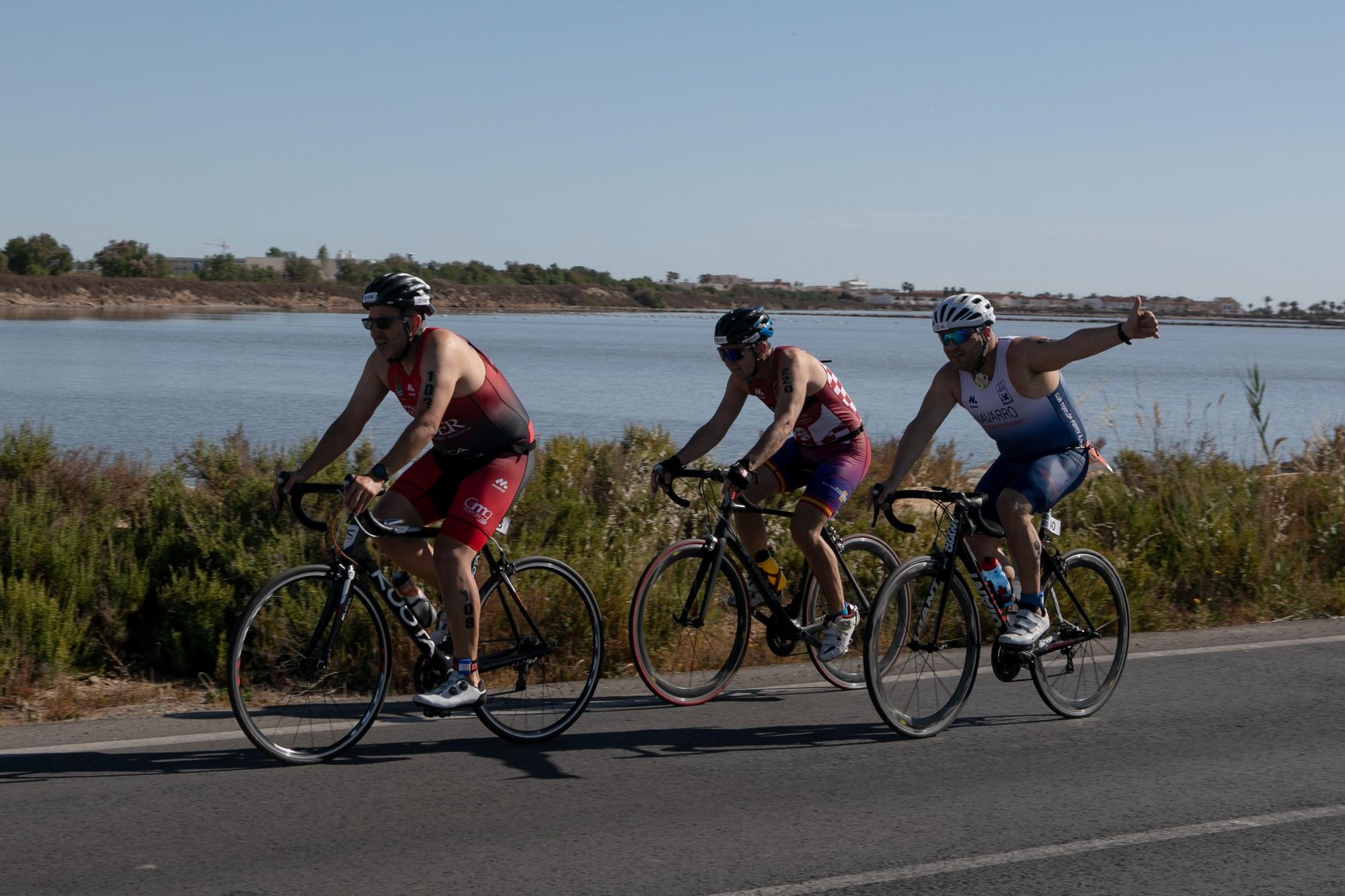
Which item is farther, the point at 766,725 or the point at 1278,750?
the point at 766,725

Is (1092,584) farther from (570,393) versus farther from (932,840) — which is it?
(570,393)

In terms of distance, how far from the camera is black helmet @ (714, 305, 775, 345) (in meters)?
7.26

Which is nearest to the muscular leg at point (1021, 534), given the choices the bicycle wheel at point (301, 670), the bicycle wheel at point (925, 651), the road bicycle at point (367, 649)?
the bicycle wheel at point (925, 651)

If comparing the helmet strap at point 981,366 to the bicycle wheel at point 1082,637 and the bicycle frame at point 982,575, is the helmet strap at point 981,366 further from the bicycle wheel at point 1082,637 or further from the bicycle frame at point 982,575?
the bicycle wheel at point 1082,637

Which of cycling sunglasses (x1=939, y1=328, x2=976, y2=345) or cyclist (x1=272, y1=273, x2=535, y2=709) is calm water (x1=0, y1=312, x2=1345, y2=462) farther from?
cyclist (x1=272, y1=273, x2=535, y2=709)

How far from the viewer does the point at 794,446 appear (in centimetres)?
785

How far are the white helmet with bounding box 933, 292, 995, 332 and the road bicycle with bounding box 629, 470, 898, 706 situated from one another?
1.42 m

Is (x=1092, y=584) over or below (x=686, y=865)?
over

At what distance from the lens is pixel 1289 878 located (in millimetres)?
4711

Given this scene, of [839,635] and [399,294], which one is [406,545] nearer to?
[399,294]

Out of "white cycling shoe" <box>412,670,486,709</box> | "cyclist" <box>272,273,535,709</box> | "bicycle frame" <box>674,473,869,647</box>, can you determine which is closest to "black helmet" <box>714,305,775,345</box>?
"bicycle frame" <box>674,473,869,647</box>

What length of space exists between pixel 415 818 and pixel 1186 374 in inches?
2377

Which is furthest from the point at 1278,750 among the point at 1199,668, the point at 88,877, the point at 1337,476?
the point at 1337,476

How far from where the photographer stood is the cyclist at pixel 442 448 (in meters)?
6.04
